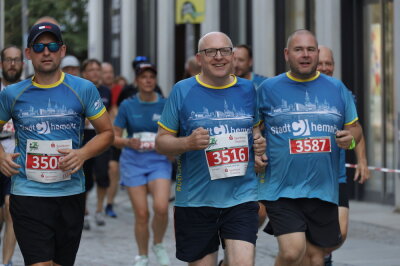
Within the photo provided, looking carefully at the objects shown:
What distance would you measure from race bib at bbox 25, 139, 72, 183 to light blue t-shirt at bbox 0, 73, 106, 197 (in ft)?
0.10

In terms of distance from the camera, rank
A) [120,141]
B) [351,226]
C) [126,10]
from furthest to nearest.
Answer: [126,10]
[351,226]
[120,141]

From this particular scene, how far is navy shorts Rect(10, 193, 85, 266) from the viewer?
6.69 meters

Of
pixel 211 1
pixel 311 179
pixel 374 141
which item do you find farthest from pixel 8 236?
pixel 211 1

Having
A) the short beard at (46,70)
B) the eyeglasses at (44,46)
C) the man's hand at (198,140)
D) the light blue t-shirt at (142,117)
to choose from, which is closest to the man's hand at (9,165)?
the short beard at (46,70)

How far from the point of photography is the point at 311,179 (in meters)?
7.24

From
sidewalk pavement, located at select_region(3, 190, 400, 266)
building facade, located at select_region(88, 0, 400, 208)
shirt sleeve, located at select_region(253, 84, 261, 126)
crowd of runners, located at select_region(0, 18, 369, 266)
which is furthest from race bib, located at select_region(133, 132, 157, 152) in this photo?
building facade, located at select_region(88, 0, 400, 208)

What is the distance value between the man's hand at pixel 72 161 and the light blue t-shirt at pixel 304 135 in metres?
1.39

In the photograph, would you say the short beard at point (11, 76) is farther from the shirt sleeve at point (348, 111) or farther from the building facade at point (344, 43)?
the building facade at point (344, 43)

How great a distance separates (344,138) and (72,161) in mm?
1759

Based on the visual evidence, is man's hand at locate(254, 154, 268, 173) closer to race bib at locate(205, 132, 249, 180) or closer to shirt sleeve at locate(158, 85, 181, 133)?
race bib at locate(205, 132, 249, 180)

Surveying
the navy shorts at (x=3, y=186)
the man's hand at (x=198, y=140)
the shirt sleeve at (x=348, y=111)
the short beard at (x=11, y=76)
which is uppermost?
the short beard at (x=11, y=76)

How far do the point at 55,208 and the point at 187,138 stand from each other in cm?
95

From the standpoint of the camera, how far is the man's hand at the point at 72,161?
660 cm

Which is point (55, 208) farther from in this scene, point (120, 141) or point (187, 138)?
point (120, 141)
